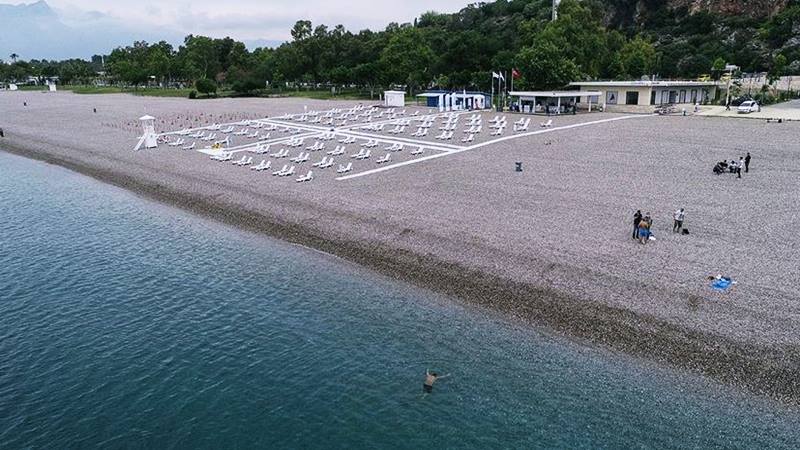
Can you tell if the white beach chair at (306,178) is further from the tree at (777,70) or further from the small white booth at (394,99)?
the tree at (777,70)

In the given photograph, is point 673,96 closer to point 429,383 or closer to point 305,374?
point 429,383

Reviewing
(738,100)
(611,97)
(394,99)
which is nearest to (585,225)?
(611,97)

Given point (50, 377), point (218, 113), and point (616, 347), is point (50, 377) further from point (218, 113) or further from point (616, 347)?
point (218, 113)

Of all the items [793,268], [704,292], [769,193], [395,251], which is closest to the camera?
[704,292]

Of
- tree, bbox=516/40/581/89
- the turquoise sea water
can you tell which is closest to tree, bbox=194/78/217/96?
tree, bbox=516/40/581/89

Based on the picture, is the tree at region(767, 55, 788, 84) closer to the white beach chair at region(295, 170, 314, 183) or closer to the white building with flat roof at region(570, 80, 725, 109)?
the white building with flat roof at region(570, 80, 725, 109)

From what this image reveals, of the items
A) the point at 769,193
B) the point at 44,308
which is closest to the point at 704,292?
the point at 769,193

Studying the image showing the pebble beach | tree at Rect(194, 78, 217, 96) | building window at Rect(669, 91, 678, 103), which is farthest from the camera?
tree at Rect(194, 78, 217, 96)

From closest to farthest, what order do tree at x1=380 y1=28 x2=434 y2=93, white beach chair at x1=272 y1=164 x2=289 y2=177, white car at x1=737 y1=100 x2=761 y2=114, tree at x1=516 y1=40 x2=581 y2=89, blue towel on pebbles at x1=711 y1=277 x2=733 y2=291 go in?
blue towel on pebbles at x1=711 y1=277 x2=733 y2=291 → white beach chair at x1=272 y1=164 x2=289 y2=177 → white car at x1=737 y1=100 x2=761 y2=114 → tree at x1=516 y1=40 x2=581 y2=89 → tree at x1=380 y1=28 x2=434 y2=93
